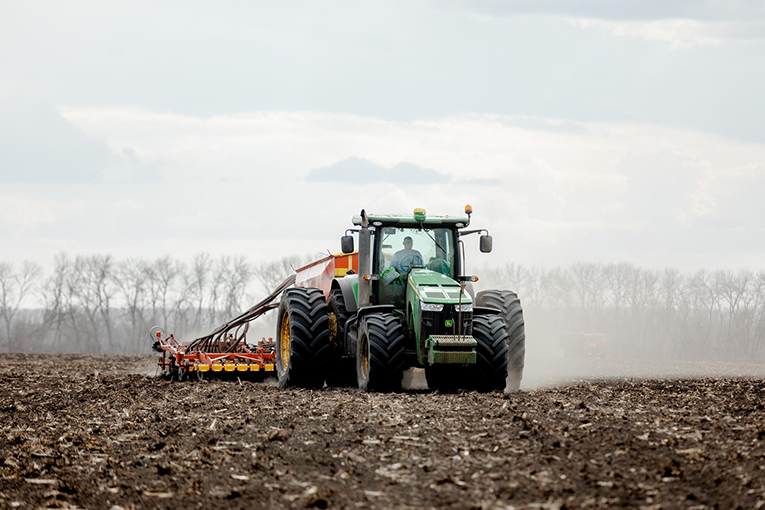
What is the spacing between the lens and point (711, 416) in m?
10.3

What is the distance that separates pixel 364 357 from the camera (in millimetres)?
14273

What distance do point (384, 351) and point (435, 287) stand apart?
1317mm

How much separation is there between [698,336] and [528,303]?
14708 millimetres

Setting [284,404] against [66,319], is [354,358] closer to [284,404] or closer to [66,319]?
[284,404]

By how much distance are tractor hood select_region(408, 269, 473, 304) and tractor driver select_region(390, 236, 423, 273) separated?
0.89 ft

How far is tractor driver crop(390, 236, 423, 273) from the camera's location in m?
15.1

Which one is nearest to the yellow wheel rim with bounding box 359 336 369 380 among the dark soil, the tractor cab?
the dark soil

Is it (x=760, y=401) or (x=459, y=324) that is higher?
(x=459, y=324)

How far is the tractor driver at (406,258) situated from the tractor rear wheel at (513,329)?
1613 mm

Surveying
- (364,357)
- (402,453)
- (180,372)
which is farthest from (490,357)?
(180,372)

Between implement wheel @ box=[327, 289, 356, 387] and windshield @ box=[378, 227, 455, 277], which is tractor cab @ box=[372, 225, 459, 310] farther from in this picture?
implement wheel @ box=[327, 289, 356, 387]

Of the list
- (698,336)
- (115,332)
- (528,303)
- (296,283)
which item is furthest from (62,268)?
(296,283)

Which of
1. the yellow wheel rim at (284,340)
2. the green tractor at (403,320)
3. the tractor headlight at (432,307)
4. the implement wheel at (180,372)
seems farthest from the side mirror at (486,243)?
the implement wheel at (180,372)

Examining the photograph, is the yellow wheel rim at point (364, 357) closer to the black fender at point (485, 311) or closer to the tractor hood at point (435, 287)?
the tractor hood at point (435, 287)
